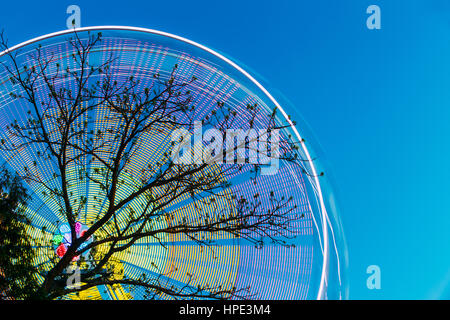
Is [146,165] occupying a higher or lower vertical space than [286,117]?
lower

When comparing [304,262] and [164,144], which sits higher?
[164,144]

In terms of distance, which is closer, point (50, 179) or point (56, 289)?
point (56, 289)

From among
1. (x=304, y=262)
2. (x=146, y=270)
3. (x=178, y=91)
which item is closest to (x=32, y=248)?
(x=146, y=270)

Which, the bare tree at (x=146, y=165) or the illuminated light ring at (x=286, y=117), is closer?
the bare tree at (x=146, y=165)

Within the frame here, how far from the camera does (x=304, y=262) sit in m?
5.93

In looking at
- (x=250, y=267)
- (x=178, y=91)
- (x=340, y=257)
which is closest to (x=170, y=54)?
(x=178, y=91)

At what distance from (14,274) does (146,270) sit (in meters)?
1.85

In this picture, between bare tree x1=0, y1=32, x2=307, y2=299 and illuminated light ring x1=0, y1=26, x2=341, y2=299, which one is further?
illuminated light ring x1=0, y1=26, x2=341, y2=299

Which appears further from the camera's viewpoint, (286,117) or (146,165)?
(146,165)
